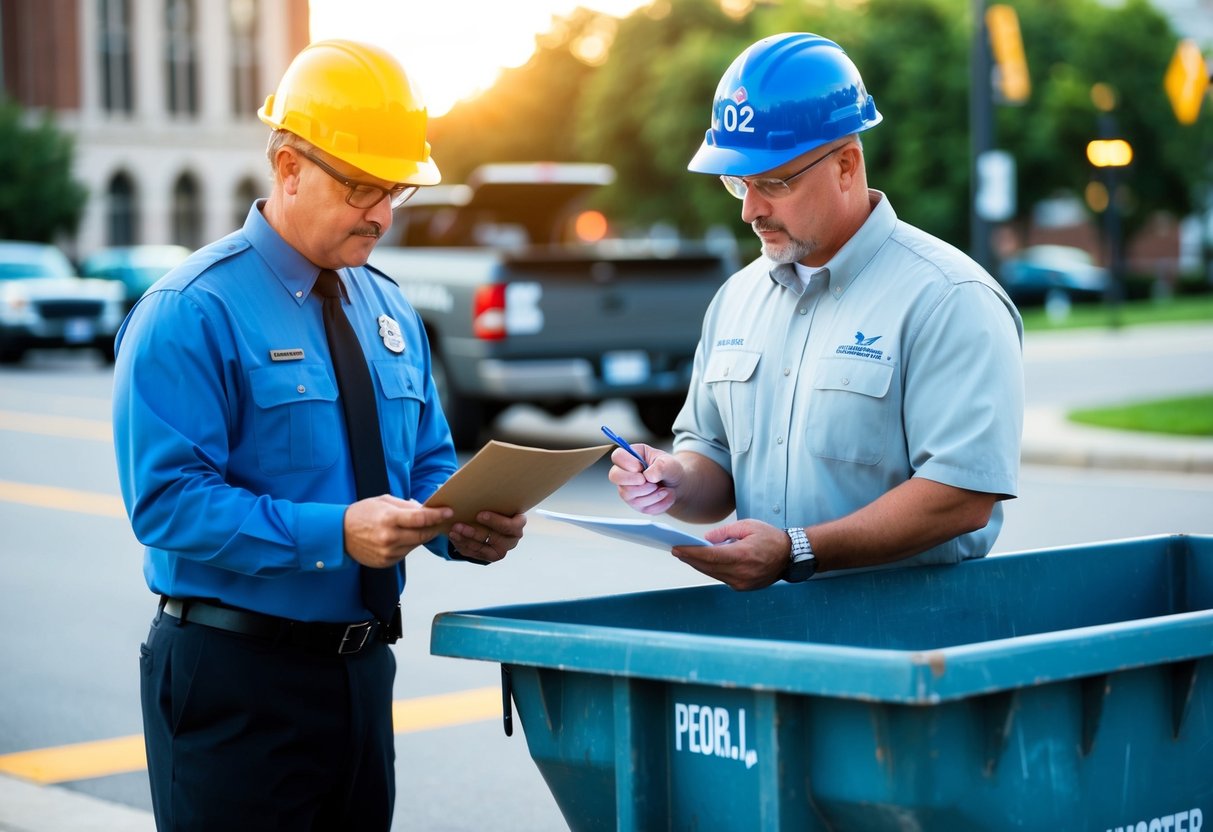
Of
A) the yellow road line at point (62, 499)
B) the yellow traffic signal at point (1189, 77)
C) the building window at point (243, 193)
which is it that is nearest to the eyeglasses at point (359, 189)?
the yellow road line at point (62, 499)

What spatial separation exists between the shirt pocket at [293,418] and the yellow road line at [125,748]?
257 cm

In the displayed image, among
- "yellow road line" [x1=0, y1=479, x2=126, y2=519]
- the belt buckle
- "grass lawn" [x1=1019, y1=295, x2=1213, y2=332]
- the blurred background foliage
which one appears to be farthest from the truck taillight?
the blurred background foliage

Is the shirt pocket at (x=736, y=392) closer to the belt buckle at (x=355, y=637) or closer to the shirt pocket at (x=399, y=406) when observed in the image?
the shirt pocket at (x=399, y=406)

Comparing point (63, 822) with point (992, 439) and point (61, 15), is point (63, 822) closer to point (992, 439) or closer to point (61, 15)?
point (992, 439)

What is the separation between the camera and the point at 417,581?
9086mm

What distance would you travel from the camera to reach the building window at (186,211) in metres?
60.8

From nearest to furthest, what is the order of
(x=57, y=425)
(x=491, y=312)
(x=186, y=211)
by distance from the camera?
1. (x=491, y=312)
2. (x=57, y=425)
3. (x=186, y=211)

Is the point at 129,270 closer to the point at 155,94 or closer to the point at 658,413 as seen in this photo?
the point at 658,413

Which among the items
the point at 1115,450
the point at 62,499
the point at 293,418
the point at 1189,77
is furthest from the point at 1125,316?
the point at 293,418

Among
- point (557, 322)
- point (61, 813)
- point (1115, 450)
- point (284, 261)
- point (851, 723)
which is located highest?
point (284, 261)

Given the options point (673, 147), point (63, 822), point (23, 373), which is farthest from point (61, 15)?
point (63, 822)

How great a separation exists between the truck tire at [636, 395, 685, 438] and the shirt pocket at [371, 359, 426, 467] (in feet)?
35.1

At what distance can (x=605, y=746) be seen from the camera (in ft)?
8.98

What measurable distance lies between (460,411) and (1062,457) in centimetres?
480
